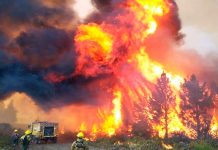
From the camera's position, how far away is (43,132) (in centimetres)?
4656

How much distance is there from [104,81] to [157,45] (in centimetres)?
1581

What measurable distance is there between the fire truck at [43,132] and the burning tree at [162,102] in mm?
17259

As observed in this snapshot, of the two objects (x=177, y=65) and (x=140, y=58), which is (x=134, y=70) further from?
(x=177, y=65)

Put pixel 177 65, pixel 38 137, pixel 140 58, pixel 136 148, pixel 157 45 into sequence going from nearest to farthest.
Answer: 1. pixel 136 148
2. pixel 38 137
3. pixel 140 58
4. pixel 157 45
5. pixel 177 65

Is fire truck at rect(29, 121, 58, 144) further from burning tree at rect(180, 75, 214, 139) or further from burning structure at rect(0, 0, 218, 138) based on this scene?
burning tree at rect(180, 75, 214, 139)

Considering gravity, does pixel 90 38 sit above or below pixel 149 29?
below

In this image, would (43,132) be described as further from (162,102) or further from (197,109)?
(197,109)

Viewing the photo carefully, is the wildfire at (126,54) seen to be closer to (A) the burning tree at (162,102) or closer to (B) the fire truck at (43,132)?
(A) the burning tree at (162,102)

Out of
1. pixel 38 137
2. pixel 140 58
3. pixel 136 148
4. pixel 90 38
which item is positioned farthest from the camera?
pixel 140 58

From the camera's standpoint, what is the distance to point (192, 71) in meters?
74.9

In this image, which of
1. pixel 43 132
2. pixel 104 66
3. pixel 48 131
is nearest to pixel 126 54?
pixel 104 66

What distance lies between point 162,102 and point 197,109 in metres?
5.94

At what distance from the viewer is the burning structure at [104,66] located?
174 feet

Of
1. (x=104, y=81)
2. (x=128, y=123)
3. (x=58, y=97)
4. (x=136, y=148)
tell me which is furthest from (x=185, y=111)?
(x=58, y=97)
